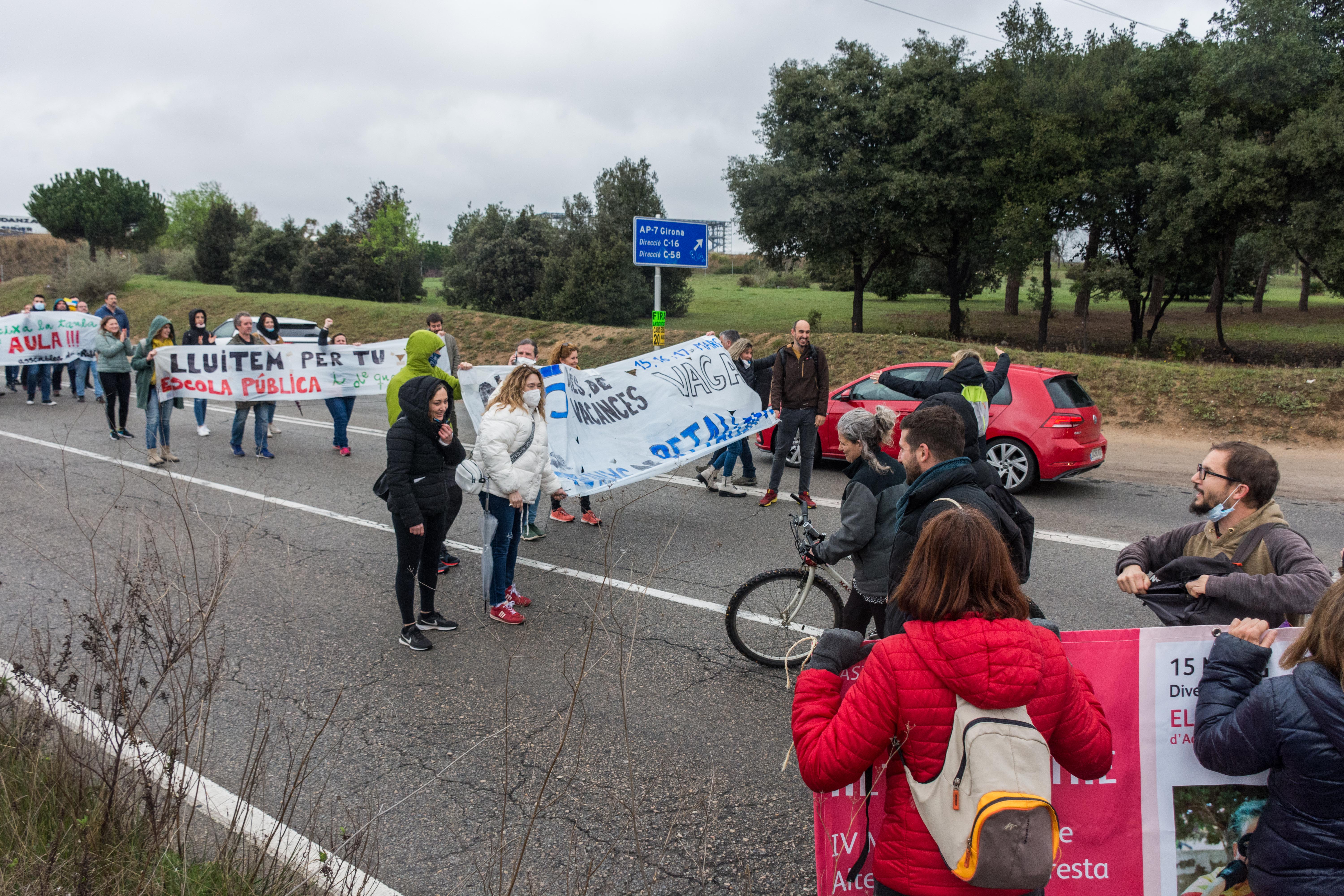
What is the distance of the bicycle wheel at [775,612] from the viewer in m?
5.27

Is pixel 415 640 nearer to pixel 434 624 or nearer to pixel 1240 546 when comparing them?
pixel 434 624

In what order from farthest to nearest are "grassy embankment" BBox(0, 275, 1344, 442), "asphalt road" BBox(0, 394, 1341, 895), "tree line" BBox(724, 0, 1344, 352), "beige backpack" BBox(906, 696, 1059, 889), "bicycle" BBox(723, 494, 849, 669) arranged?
"tree line" BBox(724, 0, 1344, 352) → "grassy embankment" BBox(0, 275, 1344, 442) → "bicycle" BBox(723, 494, 849, 669) → "asphalt road" BBox(0, 394, 1341, 895) → "beige backpack" BBox(906, 696, 1059, 889)

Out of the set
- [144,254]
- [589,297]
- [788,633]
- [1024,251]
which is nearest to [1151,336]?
[1024,251]

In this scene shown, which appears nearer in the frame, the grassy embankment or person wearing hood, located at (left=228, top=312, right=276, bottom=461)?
person wearing hood, located at (left=228, top=312, right=276, bottom=461)

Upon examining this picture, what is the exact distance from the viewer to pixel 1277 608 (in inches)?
120

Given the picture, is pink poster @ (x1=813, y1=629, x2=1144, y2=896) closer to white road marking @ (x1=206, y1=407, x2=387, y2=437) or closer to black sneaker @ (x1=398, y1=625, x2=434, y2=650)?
black sneaker @ (x1=398, y1=625, x2=434, y2=650)

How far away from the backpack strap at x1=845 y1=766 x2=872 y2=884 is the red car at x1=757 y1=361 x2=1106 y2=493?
721cm

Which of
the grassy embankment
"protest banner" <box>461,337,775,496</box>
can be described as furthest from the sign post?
"protest banner" <box>461,337,775,496</box>

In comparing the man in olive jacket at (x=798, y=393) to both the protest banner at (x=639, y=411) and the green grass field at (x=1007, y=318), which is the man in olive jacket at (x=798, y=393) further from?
the green grass field at (x=1007, y=318)

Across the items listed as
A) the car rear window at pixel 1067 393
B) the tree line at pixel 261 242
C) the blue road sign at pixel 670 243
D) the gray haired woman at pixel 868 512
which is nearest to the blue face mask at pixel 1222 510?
the gray haired woman at pixel 868 512

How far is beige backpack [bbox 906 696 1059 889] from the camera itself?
1.96 m

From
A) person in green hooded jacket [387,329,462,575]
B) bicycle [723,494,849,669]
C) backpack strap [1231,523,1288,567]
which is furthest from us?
person in green hooded jacket [387,329,462,575]

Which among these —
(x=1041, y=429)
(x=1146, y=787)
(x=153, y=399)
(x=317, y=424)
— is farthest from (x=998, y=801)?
(x=317, y=424)

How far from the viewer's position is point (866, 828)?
2.67 meters
